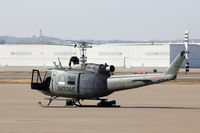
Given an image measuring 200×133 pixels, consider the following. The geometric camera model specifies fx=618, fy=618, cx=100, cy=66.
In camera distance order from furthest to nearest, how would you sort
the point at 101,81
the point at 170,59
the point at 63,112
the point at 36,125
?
the point at 170,59, the point at 101,81, the point at 63,112, the point at 36,125

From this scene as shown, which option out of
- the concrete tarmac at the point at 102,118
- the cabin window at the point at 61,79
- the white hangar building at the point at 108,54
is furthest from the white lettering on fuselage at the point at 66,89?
the white hangar building at the point at 108,54

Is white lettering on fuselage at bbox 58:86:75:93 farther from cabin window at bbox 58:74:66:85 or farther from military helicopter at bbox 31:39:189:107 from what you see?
cabin window at bbox 58:74:66:85

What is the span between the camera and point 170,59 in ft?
479

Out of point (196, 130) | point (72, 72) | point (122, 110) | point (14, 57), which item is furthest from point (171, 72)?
point (14, 57)

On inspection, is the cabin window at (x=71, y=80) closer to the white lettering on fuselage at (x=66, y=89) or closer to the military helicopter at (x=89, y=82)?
the military helicopter at (x=89, y=82)

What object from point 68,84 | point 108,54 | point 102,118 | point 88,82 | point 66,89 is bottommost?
point 102,118

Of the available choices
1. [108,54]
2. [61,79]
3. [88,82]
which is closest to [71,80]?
[61,79]

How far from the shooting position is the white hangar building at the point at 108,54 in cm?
14762

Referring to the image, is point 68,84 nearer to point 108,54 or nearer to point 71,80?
point 71,80

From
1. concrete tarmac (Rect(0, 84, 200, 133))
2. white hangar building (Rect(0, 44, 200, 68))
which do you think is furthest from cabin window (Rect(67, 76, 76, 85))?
white hangar building (Rect(0, 44, 200, 68))

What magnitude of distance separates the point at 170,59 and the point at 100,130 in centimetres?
12482

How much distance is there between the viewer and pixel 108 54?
152875 mm

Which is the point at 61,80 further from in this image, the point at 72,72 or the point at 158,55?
the point at 158,55

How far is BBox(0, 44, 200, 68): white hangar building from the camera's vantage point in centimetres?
14762
